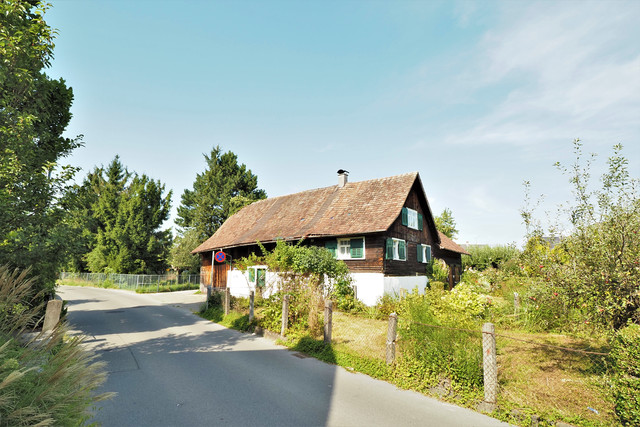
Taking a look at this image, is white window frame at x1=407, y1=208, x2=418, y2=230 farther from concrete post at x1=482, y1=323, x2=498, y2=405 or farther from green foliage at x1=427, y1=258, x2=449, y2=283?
concrete post at x1=482, y1=323, x2=498, y2=405

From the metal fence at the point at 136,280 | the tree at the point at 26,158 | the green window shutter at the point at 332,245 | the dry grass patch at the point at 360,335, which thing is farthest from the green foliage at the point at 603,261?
the metal fence at the point at 136,280

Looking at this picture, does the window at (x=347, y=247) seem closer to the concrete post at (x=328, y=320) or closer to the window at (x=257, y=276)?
the window at (x=257, y=276)

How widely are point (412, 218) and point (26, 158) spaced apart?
60.0ft

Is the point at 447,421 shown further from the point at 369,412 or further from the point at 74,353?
the point at 74,353

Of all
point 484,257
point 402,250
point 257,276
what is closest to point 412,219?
point 402,250

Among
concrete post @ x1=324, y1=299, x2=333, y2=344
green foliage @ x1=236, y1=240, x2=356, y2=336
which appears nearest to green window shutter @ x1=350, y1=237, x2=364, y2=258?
green foliage @ x1=236, y1=240, x2=356, y2=336

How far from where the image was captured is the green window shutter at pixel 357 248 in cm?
1750

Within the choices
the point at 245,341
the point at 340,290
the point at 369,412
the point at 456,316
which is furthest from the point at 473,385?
the point at 340,290

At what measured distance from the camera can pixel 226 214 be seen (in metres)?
42.8

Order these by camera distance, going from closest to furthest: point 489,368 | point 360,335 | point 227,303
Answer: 1. point 489,368
2. point 360,335
3. point 227,303

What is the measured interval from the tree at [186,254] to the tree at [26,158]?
95.6ft

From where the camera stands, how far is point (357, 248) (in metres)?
17.6

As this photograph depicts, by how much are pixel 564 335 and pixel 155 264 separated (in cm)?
4190

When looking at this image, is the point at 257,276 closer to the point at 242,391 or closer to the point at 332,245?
the point at 332,245
